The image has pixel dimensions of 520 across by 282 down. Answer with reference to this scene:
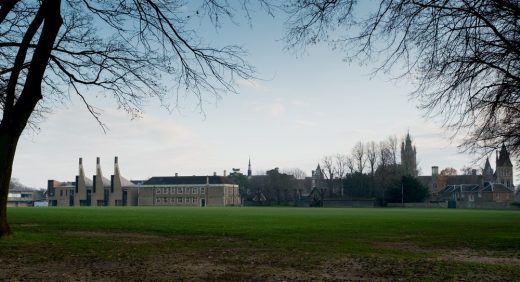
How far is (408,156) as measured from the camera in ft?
447

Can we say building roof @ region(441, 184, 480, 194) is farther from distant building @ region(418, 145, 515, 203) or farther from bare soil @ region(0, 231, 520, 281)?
bare soil @ region(0, 231, 520, 281)

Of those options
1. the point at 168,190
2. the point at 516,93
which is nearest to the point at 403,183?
the point at 168,190

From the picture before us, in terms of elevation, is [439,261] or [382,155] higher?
[382,155]

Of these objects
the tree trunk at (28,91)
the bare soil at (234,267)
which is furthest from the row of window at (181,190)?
the bare soil at (234,267)

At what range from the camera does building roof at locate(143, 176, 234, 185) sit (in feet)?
447

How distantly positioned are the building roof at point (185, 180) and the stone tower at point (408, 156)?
159 feet

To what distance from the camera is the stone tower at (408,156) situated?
12965 cm

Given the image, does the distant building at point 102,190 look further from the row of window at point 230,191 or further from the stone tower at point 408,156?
the stone tower at point 408,156

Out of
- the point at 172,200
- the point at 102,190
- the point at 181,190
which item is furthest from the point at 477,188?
the point at 102,190

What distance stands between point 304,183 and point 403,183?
7553 cm

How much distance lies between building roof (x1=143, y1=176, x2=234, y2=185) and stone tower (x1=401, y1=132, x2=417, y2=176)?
48.4 m

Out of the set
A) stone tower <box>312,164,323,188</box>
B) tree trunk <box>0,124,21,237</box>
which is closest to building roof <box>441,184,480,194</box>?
stone tower <box>312,164,323,188</box>

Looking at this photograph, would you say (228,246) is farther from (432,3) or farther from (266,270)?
(432,3)

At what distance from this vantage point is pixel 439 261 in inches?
439
